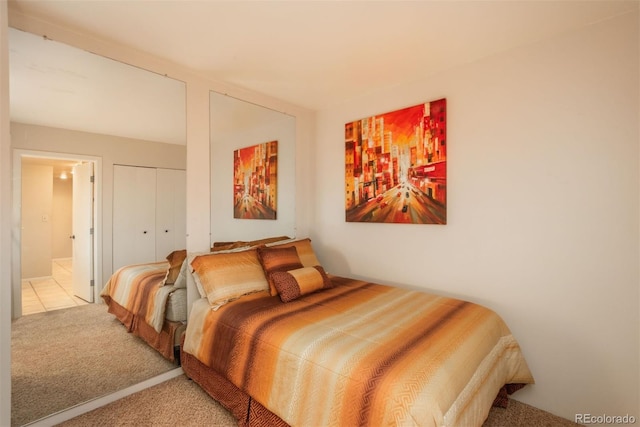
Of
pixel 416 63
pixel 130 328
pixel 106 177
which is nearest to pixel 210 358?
pixel 130 328

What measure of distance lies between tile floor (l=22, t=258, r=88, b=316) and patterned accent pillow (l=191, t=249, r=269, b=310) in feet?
2.50

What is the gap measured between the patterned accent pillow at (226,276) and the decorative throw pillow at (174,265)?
0.21m

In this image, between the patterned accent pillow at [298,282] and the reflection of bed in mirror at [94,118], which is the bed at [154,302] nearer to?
the reflection of bed in mirror at [94,118]

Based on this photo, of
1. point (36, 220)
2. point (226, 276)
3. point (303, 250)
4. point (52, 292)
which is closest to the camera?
point (36, 220)

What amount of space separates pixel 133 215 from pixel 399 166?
2227 mm

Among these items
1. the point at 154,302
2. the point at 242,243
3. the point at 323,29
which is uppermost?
the point at 323,29

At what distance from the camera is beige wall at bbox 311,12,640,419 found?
1800mm

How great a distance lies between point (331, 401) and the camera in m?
1.36

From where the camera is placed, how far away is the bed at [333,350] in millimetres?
1293

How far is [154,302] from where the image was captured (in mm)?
2338

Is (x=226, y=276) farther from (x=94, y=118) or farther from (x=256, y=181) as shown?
(x=94, y=118)

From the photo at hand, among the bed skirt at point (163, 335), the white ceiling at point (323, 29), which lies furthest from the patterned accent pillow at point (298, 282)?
the white ceiling at point (323, 29)

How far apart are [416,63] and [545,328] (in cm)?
214

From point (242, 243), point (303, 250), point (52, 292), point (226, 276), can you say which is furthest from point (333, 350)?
point (52, 292)
